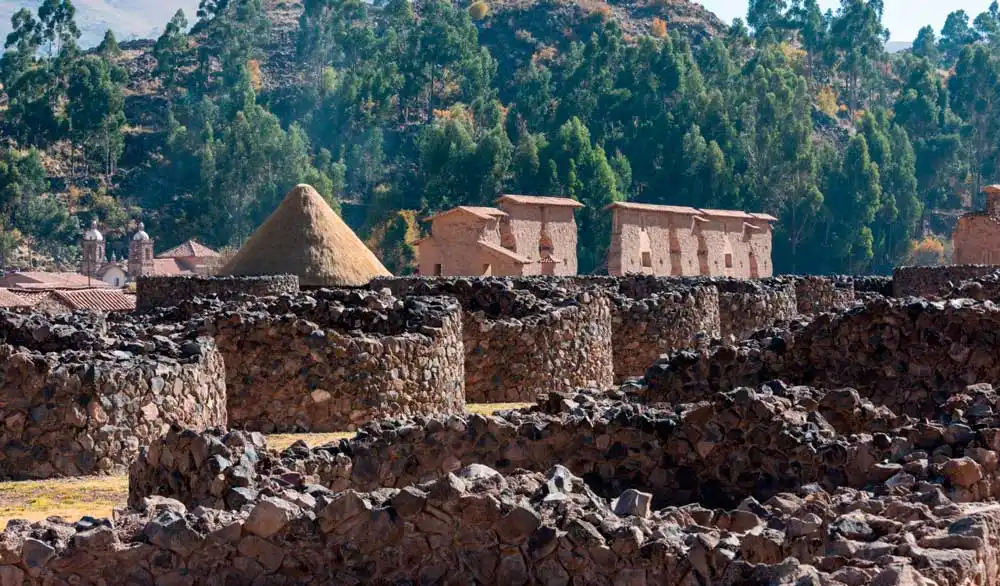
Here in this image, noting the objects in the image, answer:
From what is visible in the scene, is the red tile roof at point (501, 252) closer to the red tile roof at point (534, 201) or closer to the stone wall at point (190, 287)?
the red tile roof at point (534, 201)

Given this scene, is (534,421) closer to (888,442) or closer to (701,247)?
(888,442)

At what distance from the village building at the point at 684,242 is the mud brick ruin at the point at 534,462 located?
38133 mm

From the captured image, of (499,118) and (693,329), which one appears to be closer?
(693,329)

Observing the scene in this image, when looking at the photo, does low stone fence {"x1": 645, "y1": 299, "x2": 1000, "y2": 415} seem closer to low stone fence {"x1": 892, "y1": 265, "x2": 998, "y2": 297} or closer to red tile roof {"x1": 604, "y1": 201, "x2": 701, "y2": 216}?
low stone fence {"x1": 892, "y1": 265, "x2": 998, "y2": 297}

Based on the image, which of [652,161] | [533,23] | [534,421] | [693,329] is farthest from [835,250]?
[534,421]

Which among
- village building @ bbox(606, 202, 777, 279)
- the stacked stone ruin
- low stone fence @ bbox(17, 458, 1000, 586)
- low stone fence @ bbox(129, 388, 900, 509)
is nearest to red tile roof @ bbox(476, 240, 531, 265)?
village building @ bbox(606, 202, 777, 279)

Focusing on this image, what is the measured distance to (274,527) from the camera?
216 inches

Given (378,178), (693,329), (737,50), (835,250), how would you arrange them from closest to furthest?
(693,329)
(835,250)
(378,178)
(737,50)

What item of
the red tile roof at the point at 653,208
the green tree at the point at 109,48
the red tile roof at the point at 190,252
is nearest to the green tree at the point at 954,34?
the green tree at the point at 109,48

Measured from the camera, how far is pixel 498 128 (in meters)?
83.2

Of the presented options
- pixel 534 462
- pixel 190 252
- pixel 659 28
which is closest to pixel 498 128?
pixel 190 252

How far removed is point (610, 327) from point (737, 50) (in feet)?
326

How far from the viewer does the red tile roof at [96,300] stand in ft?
126

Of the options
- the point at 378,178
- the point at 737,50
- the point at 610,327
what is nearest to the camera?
the point at 610,327
